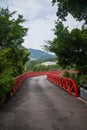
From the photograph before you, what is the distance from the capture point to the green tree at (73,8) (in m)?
17.7

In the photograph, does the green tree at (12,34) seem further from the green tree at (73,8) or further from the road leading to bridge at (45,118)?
the road leading to bridge at (45,118)

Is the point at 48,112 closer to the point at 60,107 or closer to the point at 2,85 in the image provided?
the point at 60,107

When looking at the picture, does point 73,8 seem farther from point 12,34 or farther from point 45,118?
point 12,34

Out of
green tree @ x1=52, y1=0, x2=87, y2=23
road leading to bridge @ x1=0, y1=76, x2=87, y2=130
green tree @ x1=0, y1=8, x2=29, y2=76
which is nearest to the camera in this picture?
road leading to bridge @ x1=0, y1=76, x2=87, y2=130

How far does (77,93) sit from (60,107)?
586 centimetres

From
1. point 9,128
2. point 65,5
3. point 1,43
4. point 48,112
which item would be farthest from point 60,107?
point 1,43

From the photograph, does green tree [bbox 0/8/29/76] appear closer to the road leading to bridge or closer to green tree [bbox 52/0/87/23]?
green tree [bbox 52/0/87/23]

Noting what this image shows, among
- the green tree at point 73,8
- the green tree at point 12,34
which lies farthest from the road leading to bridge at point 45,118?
the green tree at point 12,34

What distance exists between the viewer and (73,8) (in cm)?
1836

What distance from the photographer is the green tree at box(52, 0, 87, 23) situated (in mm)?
17688

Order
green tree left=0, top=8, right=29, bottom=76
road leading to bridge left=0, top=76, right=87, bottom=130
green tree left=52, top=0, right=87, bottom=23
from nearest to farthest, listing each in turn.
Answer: road leading to bridge left=0, top=76, right=87, bottom=130
green tree left=52, top=0, right=87, bottom=23
green tree left=0, top=8, right=29, bottom=76

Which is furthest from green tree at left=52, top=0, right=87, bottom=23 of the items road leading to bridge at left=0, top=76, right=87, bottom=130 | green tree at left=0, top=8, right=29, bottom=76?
green tree at left=0, top=8, right=29, bottom=76

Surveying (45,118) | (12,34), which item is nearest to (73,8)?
(45,118)

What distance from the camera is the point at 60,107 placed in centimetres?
1559
